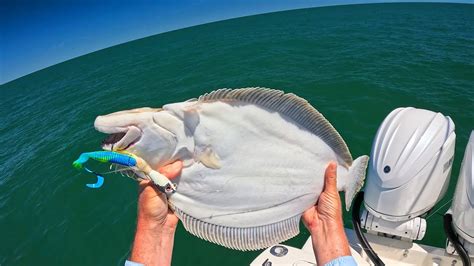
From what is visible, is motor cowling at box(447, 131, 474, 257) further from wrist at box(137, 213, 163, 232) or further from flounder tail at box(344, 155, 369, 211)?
wrist at box(137, 213, 163, 232)

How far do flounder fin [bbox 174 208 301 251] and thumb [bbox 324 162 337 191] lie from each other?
38cm

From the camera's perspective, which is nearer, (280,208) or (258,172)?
(258,172)

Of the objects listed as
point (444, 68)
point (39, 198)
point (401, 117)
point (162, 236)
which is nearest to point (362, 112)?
point (401, 117)

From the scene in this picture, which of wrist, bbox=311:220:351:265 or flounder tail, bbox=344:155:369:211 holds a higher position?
flounder tail, bbox=344:155:369:211

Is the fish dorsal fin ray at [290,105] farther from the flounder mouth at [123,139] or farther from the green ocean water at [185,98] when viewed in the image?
the green ocean water at [185,98]

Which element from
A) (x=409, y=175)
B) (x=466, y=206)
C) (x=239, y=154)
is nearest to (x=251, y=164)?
→ (x=239, y=154)

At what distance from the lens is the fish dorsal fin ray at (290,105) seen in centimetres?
209

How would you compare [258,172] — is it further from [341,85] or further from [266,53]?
[266,53]

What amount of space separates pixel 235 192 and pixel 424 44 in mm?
23180

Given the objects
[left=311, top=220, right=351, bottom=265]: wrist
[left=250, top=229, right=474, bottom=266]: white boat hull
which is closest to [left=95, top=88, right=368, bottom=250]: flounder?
[left=311, top=220, right=351, bottom=265]: wrist

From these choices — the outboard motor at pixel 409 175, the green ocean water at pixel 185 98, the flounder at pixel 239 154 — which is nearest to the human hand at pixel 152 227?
the flounder at pixel 239 154

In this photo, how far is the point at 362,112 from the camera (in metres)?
9.97

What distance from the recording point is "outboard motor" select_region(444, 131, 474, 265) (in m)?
2.82

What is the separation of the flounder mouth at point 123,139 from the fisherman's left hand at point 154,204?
1.01 feet
